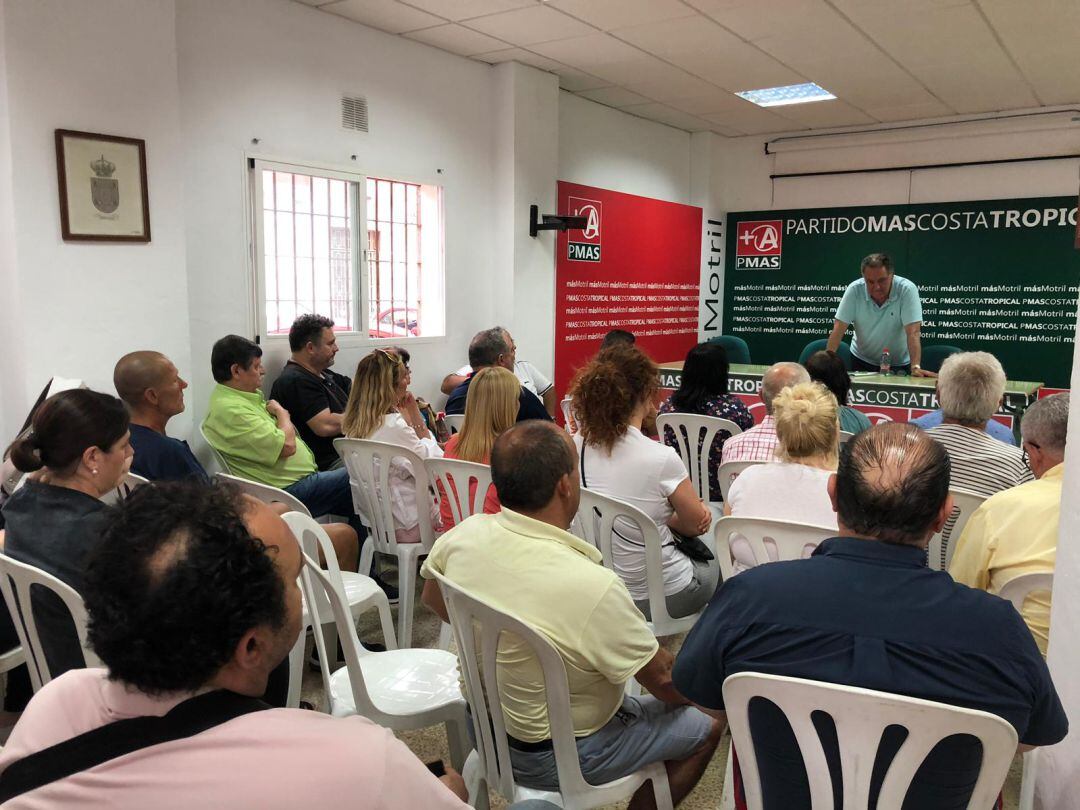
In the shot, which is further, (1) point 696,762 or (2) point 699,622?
(1) point 696,762

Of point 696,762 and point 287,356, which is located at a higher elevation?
point 287,356

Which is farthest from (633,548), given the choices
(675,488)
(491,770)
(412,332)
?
(412,332)

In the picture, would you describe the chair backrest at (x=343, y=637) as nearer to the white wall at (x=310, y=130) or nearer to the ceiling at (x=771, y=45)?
the white wall at (x=310, y=130)

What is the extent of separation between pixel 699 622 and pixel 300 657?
101 cm

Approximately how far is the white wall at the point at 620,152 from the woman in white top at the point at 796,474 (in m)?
4.73

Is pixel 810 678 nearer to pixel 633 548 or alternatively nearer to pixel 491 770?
pixel 491 770

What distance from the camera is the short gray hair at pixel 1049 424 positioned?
2.11 metres

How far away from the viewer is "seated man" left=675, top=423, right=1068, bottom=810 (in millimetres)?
1188

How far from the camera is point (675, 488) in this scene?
102 inches

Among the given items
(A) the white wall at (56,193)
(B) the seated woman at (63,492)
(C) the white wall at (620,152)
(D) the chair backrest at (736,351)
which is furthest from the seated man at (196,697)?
(D) the chair backrest at (736,351)

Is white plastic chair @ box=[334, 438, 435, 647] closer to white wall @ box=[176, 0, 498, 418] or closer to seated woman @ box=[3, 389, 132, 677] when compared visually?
seated woman @ box=[3, 389, 132, 677]

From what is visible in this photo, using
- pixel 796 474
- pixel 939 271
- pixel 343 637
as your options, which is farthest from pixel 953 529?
pixel 939 271

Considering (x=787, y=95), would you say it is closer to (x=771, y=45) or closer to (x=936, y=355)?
(x=771, y=45)

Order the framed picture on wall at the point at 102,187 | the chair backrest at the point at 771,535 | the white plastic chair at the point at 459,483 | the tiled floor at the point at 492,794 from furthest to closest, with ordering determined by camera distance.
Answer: the framed picture on wall at the point at 102,187 → the white plastic chair at the point at 459,483 → the tiled floor at the point at 492,794 → the chair backrest at the point at 771,535
